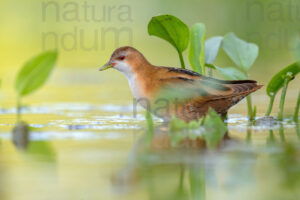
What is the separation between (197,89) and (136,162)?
5.15 feet

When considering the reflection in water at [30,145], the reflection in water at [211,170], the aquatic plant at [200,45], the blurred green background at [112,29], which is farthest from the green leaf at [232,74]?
the blurred green background at [112,29]

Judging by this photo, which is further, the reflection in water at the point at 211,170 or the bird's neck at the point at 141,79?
the bird's neck at the point at 141,79

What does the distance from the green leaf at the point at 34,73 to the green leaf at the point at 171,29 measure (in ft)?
3.32

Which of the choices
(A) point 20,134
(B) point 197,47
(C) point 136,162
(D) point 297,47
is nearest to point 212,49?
(B) point 197,47

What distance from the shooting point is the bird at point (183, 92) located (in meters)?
4.11

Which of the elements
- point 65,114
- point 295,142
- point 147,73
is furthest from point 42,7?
point 295,142

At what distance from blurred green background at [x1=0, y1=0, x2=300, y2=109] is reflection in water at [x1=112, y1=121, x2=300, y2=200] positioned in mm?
5242

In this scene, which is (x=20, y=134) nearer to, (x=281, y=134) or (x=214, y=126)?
(x=214, y=126)

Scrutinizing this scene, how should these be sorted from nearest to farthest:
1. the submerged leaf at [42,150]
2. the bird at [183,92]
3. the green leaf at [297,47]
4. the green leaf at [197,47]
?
1. the submerged leaf at [42,150]
2. the green leaf at [297,47]
3. the bird at [183,92]
4. the green leaf at [197,47]

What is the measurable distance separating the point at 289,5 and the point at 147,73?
580 cm

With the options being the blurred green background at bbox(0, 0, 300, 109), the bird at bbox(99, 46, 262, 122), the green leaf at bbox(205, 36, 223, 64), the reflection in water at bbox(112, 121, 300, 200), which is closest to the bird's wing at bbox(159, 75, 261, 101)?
the bird at bbox(99, 46, 262, 122)

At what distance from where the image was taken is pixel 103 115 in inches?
190

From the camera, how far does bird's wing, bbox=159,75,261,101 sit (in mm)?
4117

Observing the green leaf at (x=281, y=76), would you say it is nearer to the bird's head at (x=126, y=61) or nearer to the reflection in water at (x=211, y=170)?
the bird's head at (x=126, y=61)
